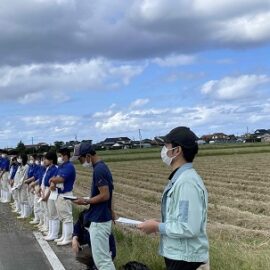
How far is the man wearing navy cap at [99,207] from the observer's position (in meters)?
6.29

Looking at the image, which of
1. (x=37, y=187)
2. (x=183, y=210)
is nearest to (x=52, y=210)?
(x=37, y=187)

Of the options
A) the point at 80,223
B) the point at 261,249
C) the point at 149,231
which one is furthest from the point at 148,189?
the point at 149,231

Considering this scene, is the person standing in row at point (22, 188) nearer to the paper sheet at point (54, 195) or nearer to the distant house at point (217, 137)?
the paper sheet at point (54, 195)

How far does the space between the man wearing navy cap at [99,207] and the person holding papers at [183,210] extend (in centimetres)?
222

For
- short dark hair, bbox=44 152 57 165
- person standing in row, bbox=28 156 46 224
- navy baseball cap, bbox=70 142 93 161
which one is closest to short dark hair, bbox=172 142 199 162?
navy baseball cap, bbox=70 142 93 161

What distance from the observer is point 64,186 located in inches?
402

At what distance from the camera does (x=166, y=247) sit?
4027mm

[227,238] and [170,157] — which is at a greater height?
[170,157]

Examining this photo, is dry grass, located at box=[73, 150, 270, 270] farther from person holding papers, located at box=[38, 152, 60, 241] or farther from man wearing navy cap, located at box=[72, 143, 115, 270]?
person holding papers, located at box=[38, 152, 60, 241]

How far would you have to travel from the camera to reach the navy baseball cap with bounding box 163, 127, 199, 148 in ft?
12.9

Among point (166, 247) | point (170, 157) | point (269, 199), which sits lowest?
point (269, 199)

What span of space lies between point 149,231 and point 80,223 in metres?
3.03

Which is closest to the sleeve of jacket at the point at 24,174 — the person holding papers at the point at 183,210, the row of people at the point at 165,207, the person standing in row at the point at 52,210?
the row of people at the point at 165,207

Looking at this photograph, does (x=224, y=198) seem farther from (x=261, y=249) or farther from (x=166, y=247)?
(x=166, y=247)
